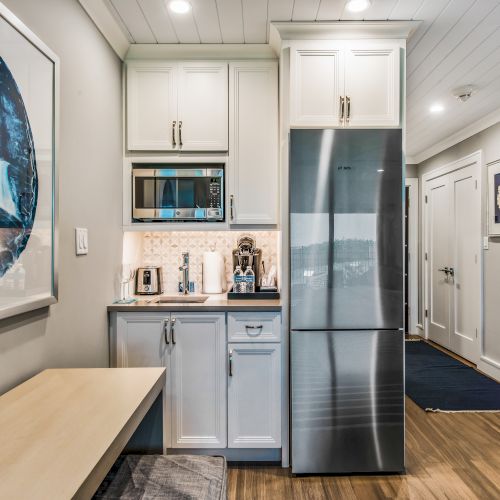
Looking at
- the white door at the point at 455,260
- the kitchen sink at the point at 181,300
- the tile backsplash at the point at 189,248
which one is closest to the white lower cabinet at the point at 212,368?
the kitchen sink at the point at 181,300

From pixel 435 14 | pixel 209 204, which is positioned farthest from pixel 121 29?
pixel 435 14

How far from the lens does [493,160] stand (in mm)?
3500

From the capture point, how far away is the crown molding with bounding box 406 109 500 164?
346 cm

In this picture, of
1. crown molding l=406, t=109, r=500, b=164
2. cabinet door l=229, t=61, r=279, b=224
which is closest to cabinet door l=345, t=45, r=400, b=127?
cabinet door l=229, t=61, r=279, b=224

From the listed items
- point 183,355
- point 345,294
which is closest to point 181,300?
point 183,355

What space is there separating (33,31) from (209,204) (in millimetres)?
1219

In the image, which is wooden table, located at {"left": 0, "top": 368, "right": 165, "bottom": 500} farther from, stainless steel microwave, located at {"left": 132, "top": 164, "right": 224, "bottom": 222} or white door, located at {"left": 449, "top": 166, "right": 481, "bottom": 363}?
white door, located at {"left": 449, "top": 166, "right": 481, "bottom": 363}

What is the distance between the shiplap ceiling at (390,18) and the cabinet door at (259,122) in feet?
0.60

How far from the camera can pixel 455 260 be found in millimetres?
4246

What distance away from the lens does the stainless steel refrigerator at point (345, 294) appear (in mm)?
2000

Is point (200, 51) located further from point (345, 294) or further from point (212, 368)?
point (212, 368)

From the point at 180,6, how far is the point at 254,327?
174 centimetres

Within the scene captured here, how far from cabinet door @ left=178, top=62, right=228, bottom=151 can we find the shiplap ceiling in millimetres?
176

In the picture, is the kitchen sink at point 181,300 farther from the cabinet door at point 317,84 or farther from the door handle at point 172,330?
the cabinet door at point 317,84
